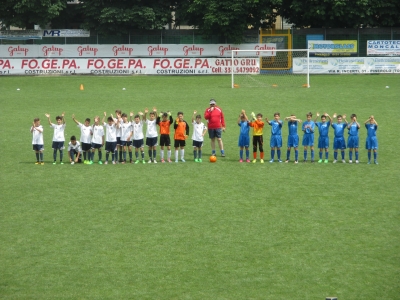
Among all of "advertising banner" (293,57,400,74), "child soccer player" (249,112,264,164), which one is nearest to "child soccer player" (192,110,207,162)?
"child soccer player" (249,112,264,164)

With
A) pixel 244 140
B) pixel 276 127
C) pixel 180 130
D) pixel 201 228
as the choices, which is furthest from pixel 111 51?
pixel 201 228

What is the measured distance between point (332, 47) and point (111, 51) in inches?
602

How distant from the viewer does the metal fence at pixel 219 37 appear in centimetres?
4812

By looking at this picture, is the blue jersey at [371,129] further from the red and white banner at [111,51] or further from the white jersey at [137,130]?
the red and white banner at [111,51]

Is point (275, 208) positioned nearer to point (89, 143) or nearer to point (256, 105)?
point (89, 143)

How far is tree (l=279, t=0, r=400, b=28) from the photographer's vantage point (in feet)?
159

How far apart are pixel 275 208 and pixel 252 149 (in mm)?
7522

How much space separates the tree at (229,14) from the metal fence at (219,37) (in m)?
0.68

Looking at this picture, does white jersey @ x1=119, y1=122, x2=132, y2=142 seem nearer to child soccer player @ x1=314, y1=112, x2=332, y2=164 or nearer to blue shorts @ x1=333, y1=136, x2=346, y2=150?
child soccer player @ x1=314, y1=112, x2=332, y2=164

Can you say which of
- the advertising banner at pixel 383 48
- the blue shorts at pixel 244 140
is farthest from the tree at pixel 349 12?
the blue shorts at pixel 244 140

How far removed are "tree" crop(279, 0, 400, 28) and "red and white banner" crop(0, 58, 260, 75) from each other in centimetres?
800

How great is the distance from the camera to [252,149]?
23406 mm

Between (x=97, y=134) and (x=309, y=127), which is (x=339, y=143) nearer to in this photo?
(x=309, y=127)

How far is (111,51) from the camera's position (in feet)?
154
